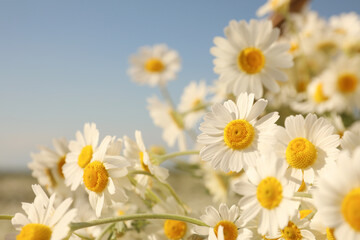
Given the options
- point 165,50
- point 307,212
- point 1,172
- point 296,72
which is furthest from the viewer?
point 1,172

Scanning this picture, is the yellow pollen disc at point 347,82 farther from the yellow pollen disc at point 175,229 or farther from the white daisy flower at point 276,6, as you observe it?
the yellow pollen disc at point 175,229

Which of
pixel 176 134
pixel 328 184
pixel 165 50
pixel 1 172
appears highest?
pixel 1 172

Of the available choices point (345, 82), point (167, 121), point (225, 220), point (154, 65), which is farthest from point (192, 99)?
point (225, 220)

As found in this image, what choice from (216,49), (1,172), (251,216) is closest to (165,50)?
(216,49)

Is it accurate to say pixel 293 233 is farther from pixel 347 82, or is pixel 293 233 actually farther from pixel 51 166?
pixel 347 82

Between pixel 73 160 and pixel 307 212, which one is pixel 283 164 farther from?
pixel 73 160

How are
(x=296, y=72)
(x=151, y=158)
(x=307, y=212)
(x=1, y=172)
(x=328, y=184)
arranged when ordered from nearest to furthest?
(x=328, y=184)
(x=307, y=212)
(x=151, y=158)
(x=296, y=72)
(x=1, y=172)
